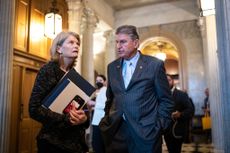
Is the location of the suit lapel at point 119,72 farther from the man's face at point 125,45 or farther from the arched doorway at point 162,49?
the arched doorway at point 162,49

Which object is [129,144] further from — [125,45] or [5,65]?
[5,65]

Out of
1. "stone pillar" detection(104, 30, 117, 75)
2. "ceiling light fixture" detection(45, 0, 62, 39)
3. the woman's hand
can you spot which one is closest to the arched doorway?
"stone pillar" detection(104, 30, 117, 75)

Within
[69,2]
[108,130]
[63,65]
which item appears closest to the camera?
[63,65]

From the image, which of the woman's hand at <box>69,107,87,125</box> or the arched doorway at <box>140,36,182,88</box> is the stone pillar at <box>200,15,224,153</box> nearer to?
the arched doorway at <box>140,36,182,88</box>

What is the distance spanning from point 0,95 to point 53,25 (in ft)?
8.54

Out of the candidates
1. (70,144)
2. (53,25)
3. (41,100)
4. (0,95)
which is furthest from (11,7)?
(70,144)

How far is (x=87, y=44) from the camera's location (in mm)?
9312

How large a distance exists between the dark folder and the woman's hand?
6 cm

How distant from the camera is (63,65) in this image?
6.95 ft

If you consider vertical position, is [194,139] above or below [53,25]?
below

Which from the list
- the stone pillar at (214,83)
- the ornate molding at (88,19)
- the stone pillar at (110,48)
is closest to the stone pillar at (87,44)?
the ornate molding at (88,19)

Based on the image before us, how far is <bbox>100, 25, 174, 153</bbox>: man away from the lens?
7.06 ft

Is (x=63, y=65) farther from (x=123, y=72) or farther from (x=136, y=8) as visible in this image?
(x=136, y=8)

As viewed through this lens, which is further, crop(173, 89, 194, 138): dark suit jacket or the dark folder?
crop(173, 89, 194, 138): dark suit jacket
